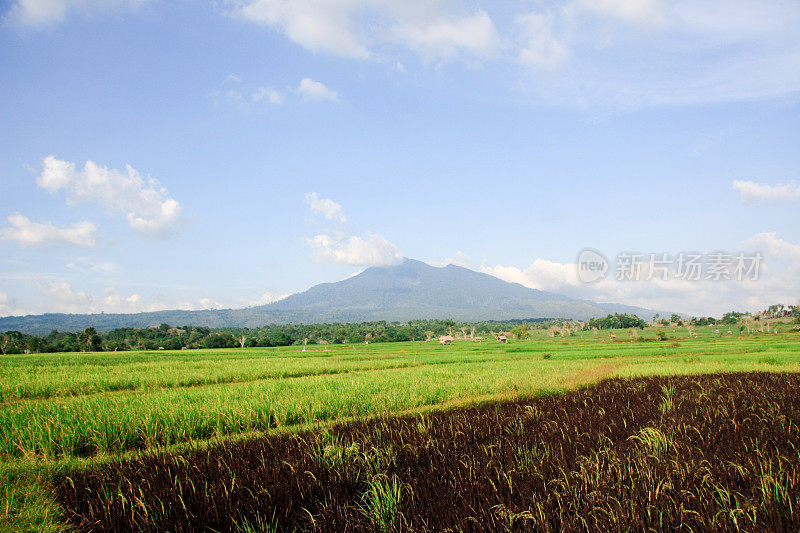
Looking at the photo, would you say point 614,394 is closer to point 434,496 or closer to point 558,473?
point 558,473

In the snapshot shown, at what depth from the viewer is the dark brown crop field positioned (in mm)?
2916

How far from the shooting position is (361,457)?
4.79m

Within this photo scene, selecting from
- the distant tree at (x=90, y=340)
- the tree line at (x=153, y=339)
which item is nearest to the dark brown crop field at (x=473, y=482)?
the tree line at (x=153, y=339)

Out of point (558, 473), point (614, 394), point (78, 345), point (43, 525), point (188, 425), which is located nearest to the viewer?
point (43, 525)

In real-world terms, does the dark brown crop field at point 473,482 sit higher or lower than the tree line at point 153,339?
higher

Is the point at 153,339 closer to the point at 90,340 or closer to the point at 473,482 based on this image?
the point at 90,340

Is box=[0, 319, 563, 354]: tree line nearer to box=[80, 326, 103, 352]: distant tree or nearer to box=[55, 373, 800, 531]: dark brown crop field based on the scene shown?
box=[80, 326, 103, 352]: distant tree

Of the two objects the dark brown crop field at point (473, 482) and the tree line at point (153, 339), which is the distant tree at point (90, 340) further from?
the dark brown crop field at point (473, 482)

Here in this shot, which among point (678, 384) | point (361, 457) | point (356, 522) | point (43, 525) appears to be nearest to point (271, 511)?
point (356, 522)

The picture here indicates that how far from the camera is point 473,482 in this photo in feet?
12.2

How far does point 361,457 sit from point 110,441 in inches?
199

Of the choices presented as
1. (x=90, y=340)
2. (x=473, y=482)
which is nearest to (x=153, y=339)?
(x=90, y=340)

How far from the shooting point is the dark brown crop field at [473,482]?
2916 mm

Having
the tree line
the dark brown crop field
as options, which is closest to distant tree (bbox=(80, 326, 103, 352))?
the tree line
